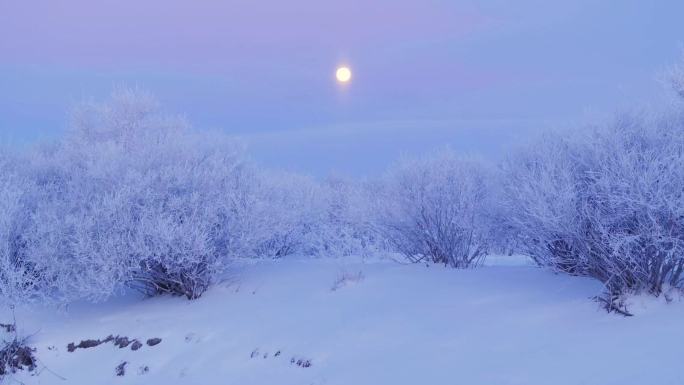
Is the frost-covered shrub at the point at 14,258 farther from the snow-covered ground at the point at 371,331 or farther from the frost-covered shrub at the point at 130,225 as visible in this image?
the snow-covered ground at the point at 371,331

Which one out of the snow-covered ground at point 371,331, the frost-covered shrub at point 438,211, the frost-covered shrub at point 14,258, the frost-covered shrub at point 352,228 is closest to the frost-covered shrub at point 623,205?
the snow-covered ground at point 371,331

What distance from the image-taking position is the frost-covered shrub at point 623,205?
761cm

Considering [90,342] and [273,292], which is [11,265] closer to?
[90,342]

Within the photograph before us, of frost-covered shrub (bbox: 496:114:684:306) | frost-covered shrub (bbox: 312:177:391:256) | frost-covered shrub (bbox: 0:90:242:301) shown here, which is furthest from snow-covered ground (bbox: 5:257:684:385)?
frost-covered shrub (bbox: 312:177:391:256)

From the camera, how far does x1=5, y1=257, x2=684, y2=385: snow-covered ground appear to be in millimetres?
7051

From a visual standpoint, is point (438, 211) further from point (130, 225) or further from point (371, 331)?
point (130, 225)

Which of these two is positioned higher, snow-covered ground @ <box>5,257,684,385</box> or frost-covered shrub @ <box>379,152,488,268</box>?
frost-covered shrub @ <box>379,152,488,268</box>

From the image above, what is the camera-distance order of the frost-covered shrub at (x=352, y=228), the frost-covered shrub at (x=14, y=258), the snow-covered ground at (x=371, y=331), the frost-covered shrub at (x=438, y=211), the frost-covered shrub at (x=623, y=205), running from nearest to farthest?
the snow-covered ground at (x=371, y=331)
the frost-covered shrub at (x=623, y=205)
the frost-covered shrub at (x=14, y=258)
the frost-covered shrub at (x=438, y=211)
the frost-covered shrub at (x=352, y=228)

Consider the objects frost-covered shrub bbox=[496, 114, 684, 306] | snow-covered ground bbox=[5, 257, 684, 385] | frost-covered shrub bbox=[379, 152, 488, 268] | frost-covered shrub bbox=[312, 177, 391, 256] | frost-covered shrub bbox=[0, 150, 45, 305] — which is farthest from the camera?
frost-covered shrub bbox=[312, 177, 391, 256]

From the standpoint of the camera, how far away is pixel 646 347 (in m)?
6.69

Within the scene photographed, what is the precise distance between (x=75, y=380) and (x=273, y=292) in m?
3.83

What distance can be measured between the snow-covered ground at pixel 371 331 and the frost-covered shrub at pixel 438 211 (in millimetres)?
861

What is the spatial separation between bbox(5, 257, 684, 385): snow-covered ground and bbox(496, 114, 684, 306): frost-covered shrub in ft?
1.63

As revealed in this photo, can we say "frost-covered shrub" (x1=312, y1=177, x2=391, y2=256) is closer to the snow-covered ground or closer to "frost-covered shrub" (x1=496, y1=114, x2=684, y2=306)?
the snow-covered ground
